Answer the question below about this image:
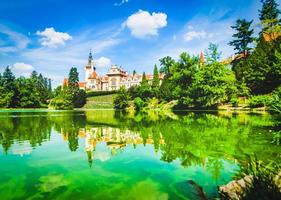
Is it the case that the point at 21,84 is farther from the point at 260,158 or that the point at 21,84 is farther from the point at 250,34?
the point at 260,158

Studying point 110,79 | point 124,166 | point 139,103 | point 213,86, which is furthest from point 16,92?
point 124,166

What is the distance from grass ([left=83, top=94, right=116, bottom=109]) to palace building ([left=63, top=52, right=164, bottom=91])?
2636 centimetres

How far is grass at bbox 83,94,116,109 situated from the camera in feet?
273

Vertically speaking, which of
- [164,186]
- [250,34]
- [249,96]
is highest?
[250,34]

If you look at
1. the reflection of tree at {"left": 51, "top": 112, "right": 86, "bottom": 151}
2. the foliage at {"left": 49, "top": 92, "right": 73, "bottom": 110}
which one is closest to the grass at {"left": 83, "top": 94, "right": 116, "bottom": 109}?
the foliage at {"left": 49, "top": 92, "right": 73, "bottom": 110}

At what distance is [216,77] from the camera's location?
159 feet

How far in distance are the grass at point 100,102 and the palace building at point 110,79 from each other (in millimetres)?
26359

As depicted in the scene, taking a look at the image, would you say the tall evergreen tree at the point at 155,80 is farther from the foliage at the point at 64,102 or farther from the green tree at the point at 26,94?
the green tree at the point at 26,94

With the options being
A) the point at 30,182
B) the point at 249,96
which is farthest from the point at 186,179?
the point at 249,96

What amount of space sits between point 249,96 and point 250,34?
20922mm

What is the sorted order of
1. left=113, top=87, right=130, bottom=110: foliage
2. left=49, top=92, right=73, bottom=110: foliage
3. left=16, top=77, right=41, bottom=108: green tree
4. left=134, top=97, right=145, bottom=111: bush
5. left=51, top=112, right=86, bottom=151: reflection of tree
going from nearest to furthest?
left=51, top=112, right=86, bottom=151: reflection of tree → left=134, top=97, right=145, bottom=111: bush → left=113, top=87, right=130, bottom=110: foliage → left=49, top=92, right=73, bottom=110: foliage → left=16, top=77, right=41, bottom=108: green tree

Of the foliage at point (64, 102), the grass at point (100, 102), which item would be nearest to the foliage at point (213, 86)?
the grass at point (100, 102)

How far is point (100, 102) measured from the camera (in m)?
88.9

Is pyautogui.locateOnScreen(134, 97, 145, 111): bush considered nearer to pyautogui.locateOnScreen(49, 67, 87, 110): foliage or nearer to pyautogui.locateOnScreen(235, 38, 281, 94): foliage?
pyautogui.locateOnScreen(49, 67, 87, 110): foliage
